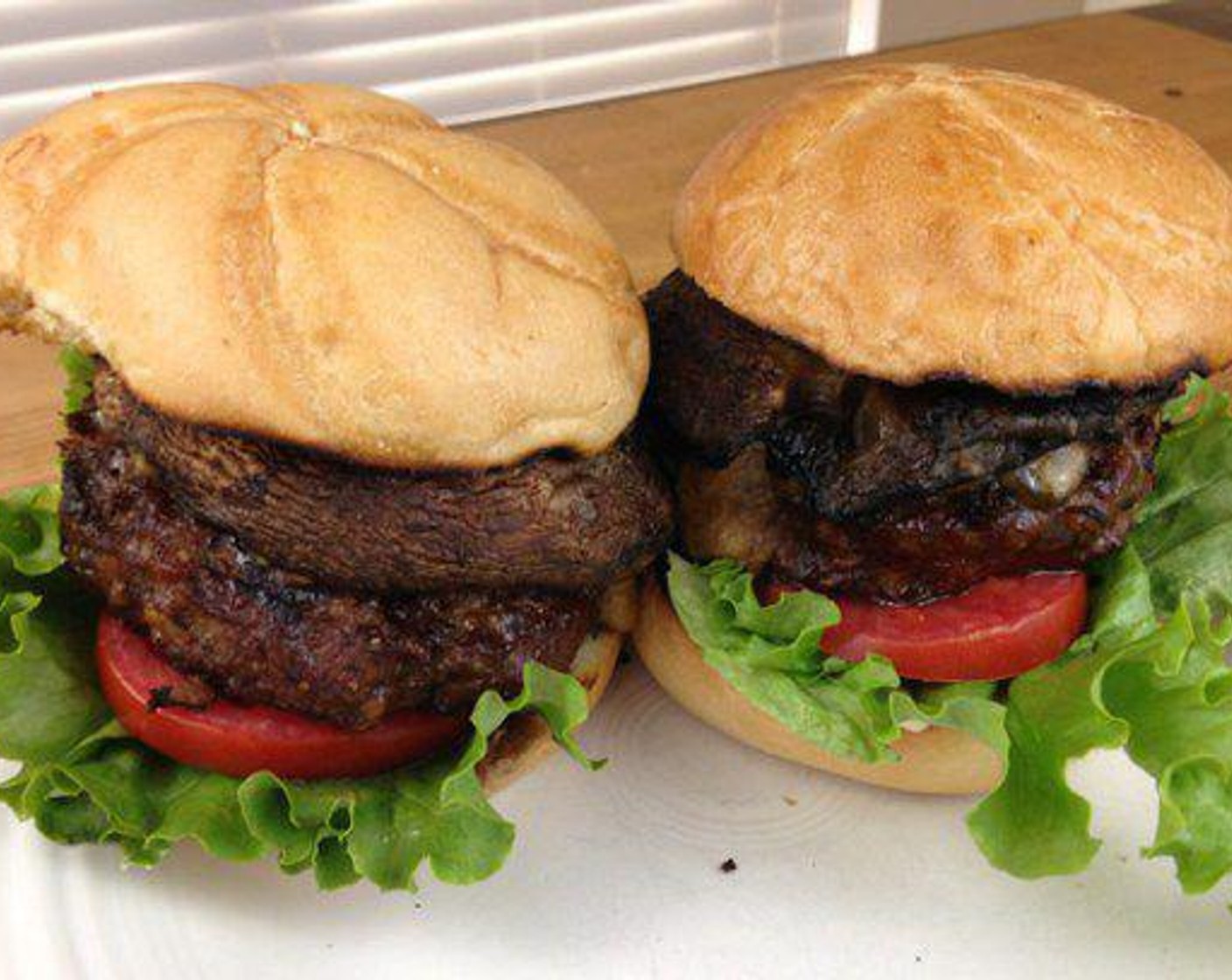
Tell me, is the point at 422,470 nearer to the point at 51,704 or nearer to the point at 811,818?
the point at 51,704

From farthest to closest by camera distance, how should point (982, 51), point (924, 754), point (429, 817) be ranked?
1. point (982, 51)
2. point (924, 754)
3. point (429, 817)

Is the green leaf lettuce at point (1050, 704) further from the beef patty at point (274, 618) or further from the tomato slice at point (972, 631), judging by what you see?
the beef patty at point (274, 618)

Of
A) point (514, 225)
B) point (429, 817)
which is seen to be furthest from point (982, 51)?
point (429, 817)

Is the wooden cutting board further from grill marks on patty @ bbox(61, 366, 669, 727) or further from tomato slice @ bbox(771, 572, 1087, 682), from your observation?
tomato slice @ bbox(771, 572, 1087, 682)

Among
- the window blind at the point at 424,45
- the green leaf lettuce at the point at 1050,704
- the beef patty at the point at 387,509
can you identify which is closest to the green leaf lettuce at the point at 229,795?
the beef patty at the point at 387,509

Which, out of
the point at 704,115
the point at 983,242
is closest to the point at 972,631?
the point at 983,242

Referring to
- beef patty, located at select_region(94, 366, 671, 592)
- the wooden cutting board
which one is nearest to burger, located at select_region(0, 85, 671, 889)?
beef patty, located at select_region(94, 366, 671, 592)

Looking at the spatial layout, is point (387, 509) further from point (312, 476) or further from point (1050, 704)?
point (1050, 704)
